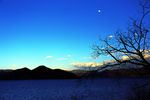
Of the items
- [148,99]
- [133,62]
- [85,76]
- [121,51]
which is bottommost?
[148,99]

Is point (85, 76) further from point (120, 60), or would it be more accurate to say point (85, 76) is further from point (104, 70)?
point (120, 60)

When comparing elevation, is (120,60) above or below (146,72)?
above

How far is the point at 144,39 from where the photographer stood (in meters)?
11.6

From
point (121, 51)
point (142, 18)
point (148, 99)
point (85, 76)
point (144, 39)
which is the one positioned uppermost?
point (142, 18)

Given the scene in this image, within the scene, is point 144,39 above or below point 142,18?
below

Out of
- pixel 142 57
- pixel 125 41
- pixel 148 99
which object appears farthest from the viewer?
pixel 148 99

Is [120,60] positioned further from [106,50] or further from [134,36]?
[134,36]

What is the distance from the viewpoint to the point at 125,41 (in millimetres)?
11922

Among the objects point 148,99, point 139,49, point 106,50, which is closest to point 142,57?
point 139,49

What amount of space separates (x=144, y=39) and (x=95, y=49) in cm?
341

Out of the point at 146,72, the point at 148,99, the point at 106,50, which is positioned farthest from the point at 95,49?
the point at 148,99

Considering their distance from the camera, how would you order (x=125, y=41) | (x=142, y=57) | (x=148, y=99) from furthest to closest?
(x=148, y=99) < (x=125, y=41) < (x=142, y=57)

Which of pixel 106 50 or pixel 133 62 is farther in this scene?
pixel 106 50

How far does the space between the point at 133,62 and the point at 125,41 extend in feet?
5.32
